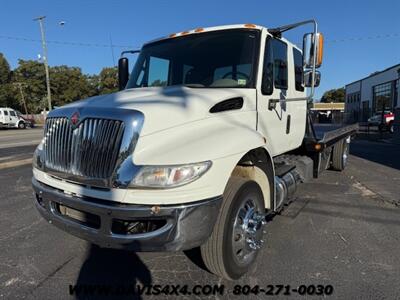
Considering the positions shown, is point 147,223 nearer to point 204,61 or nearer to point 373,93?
point 204,61

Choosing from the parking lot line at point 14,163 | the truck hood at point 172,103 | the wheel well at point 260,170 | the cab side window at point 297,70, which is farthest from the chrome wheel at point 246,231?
the parking lot line at point 14,163

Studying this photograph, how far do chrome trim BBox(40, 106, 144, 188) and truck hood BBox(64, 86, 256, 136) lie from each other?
113 mm

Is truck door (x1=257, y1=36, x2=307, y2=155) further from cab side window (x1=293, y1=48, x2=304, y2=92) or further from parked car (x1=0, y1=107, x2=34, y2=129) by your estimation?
parked car (x1=0, y1=107, x2=34, y2=129)

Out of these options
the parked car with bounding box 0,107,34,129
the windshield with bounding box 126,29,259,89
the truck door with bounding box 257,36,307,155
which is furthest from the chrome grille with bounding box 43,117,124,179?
the parked car with bounding box 0,107,34,129

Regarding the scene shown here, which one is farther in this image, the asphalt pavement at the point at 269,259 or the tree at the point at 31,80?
the tree at the point at 31,80

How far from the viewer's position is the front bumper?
2.76 metres

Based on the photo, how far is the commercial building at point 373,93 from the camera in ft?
152

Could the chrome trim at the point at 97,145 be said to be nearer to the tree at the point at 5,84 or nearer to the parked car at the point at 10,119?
the parked car at the point at 10,119

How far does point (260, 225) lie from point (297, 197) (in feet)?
10.1

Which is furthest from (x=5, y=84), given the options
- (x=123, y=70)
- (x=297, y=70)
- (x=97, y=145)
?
(x=97, y=145)

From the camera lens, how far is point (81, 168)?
10.1 feet

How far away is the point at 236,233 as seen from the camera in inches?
135

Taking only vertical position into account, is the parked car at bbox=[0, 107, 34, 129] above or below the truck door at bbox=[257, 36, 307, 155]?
below

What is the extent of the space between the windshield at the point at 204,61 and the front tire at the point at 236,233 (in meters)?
1.28
